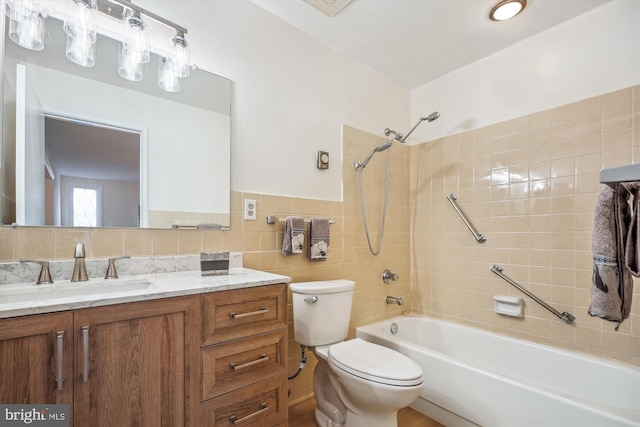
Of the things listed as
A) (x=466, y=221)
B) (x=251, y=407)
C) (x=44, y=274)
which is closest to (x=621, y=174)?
(x=251, y=407)

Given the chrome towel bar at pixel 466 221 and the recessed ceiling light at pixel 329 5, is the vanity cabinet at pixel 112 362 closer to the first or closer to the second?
the recessed ceiling light at pixel 329 5

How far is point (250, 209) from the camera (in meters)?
1.75

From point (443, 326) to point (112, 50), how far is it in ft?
9.04

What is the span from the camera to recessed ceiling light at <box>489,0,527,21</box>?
1725mm

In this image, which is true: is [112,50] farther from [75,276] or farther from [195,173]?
[75,276]

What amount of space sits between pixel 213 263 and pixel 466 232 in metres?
1.95

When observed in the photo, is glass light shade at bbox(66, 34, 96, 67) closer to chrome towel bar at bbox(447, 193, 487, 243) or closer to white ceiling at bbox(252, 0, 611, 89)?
white ceiling at bbox(252, 0, 611, 89)

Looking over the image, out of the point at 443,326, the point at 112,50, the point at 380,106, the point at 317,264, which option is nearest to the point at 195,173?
the point at 112,50

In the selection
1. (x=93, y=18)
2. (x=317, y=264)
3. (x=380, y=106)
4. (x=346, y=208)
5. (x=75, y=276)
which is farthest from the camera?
(x=380, y=106)

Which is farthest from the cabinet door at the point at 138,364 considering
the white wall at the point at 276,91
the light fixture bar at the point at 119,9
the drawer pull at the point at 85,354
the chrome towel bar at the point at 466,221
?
the chrome towel bar at the point at 466,221

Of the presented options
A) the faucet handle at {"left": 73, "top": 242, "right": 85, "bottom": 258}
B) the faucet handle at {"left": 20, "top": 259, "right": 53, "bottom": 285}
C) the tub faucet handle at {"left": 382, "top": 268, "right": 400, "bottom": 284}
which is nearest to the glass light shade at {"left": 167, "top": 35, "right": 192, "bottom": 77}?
the faucet handle at {"left": 73, "top": 242, "right": 85, "bottom": 258}

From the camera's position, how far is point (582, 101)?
184cm

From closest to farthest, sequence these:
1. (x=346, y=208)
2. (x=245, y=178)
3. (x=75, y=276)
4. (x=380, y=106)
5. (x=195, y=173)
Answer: (x=75, y=276) → (x=195, y=173) → (x=245, y=178) → (x=346, y=208) → (x=380, y=106)

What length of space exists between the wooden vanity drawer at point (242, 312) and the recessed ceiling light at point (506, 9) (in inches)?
80.5
